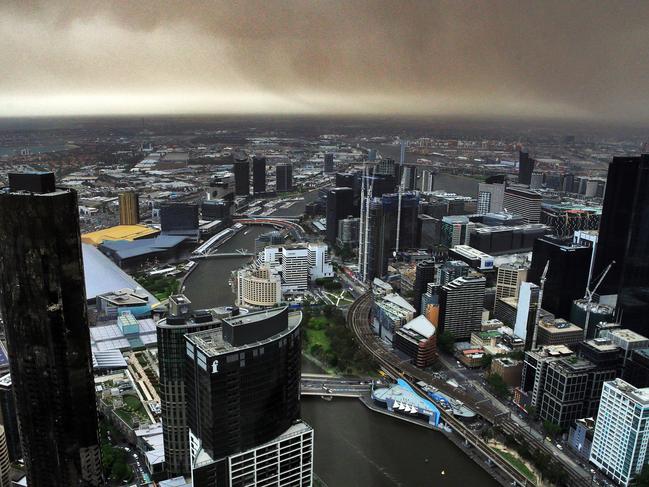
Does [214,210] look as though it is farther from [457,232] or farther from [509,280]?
[509,280]

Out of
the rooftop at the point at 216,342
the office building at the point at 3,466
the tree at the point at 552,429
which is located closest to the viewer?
the rooftop at the point at 216,342

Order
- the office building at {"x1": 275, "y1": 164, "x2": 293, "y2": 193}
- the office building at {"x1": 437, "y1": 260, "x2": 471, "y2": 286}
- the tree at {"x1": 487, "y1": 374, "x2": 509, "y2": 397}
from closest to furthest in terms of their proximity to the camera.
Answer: the tree at {"x1": 487, "y1": 374, "x2": 509, "y2": 397} → the office building at {"x1": 437, "y1": 260, "x2": 471, "y2": 286} → the office building at {"x1": 275, "y1": 164, "x2": 293, "y2": 193}

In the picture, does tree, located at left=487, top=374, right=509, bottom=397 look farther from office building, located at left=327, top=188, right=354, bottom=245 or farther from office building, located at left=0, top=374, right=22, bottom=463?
office building, located at left=327, top=188, right=354, bottom=245

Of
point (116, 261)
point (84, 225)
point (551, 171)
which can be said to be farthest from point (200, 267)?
point (551, 171)

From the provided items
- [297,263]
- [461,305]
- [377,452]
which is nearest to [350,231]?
[297,263]

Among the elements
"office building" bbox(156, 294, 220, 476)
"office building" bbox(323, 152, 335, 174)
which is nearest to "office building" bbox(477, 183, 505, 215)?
"office building" bbox(323, 152, 335, 174)

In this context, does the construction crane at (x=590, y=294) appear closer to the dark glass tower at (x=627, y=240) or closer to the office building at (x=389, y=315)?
the dark glass tower at (x=627, y=240)

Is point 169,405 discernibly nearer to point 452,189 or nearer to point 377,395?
point 377,395

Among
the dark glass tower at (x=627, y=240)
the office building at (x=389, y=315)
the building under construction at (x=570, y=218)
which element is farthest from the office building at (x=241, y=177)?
the dark glass tower at (x=627, y=240)
